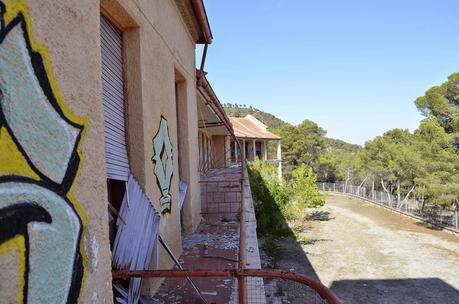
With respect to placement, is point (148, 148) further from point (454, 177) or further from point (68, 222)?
point (454, 177)

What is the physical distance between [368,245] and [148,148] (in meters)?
24.1

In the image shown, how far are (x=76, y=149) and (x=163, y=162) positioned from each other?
2.77 m

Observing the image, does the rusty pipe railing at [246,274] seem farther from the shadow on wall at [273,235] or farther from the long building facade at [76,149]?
the shadow on wall at [273,235]

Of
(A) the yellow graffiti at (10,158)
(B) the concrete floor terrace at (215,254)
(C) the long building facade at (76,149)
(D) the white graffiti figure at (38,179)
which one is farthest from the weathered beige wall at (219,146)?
(A) the yellow graffiti at (10,158)

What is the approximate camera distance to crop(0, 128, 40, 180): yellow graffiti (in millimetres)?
1469

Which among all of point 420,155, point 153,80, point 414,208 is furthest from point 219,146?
point 414,208

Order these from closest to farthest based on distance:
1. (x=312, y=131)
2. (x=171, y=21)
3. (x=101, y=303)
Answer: (x=101, y=303) < (x=171, y=21) < (x=312, y=131)

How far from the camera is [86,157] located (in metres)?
2.20

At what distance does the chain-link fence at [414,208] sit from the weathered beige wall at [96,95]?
28.7 m

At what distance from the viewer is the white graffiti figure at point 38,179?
1504mm

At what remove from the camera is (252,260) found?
4785 millimetres

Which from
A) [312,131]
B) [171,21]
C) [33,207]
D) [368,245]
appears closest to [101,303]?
[33,207]

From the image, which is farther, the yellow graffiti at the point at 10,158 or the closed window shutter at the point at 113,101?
the closed window shutter at the point at 113,101

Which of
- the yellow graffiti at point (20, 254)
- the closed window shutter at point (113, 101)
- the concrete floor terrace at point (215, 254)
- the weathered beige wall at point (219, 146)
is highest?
the weathered beige wall at point (219, 146)
